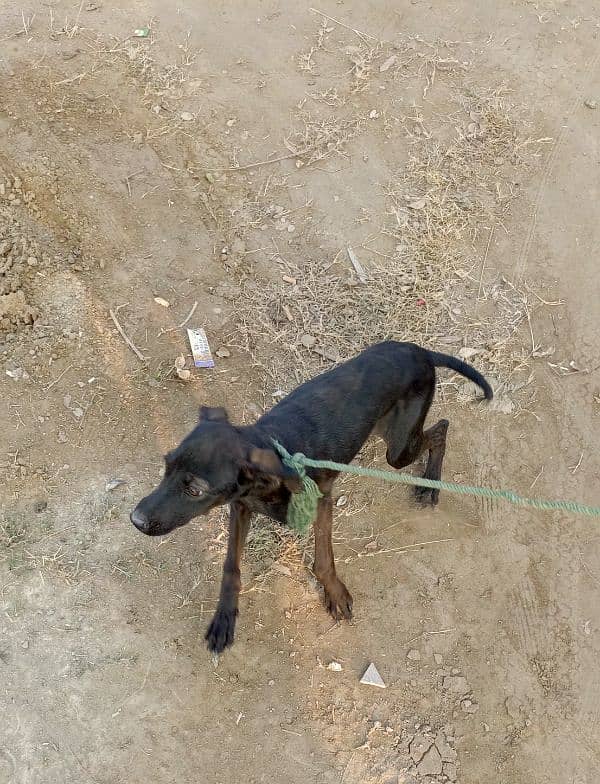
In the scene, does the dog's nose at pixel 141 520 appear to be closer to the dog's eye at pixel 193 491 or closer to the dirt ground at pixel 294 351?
the dog's eye at pixel 193 491

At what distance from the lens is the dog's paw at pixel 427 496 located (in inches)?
198

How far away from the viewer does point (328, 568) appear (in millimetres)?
4422

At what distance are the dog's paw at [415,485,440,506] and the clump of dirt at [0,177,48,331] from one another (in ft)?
10.9

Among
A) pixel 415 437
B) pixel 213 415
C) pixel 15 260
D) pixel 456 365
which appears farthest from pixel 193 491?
pixel 15 260

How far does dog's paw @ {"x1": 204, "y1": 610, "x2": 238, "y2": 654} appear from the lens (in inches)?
162

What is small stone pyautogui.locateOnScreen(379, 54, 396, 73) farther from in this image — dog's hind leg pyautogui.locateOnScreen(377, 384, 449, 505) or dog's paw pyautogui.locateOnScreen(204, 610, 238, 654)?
dog's paw pyautogui.locateOnScreen(204, 610, 238, 654)

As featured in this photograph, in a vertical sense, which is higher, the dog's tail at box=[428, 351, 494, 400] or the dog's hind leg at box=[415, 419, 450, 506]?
the dog's tail at box=[428, 351, 494, 400]

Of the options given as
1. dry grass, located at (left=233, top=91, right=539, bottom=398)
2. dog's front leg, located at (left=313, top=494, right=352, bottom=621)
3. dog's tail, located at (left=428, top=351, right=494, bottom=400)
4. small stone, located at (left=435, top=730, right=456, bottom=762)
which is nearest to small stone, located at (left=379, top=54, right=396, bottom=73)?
dry grass, located at (left=233, top=91, right=539, bottom=398)

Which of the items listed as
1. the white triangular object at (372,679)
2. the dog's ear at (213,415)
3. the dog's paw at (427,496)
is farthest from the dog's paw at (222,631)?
the dog's paw at (427,496)

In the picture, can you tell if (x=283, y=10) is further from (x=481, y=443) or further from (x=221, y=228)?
(x=481, y=443)

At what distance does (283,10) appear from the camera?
7.82 m

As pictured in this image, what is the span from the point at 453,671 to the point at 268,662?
119cm

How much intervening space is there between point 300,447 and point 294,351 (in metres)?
1.75

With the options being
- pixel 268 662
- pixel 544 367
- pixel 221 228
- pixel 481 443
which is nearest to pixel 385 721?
pixel 268 662
